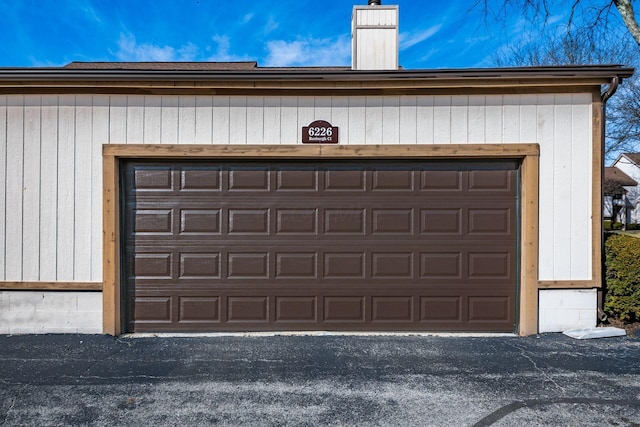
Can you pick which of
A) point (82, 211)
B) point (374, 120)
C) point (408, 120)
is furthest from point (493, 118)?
point (82, 211)

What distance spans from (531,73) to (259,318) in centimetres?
479

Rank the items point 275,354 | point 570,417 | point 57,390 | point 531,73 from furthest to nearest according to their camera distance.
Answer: point 531,73
point 275,354
point 57,390
point 570,417

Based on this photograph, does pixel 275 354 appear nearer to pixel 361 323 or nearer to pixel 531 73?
pixel 361 323

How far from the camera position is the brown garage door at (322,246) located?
4.98m

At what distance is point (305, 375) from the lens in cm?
372

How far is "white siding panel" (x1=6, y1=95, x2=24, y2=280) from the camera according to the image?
16.0 ft

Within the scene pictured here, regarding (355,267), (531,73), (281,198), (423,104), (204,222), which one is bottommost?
(355,267)

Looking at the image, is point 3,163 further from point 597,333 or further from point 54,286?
point 597,333

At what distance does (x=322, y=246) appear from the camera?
197 inches

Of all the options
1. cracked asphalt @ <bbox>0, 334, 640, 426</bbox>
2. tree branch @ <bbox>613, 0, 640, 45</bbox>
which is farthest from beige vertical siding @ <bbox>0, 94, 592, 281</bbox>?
tree branch @ <bbox>613, 0, 640, 45</bbox>

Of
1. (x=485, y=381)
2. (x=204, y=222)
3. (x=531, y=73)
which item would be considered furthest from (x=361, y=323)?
(x=531, y=73)

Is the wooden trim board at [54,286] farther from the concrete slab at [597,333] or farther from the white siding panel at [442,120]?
A: the concrete slab at [597,333]

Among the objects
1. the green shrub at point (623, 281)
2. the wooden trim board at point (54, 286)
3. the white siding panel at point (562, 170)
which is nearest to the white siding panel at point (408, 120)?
the white siding panel at point (562, 170)

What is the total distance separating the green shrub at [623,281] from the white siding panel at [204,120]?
5.61 meters
